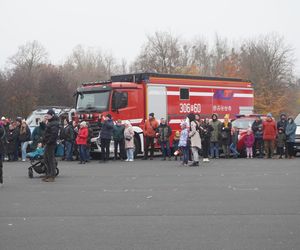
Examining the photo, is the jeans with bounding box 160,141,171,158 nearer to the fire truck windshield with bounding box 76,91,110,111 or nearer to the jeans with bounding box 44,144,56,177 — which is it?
the fire truck windshield with bounding box 76,91,110,111

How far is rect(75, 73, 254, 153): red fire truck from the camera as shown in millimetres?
24578

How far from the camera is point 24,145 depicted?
24750mm

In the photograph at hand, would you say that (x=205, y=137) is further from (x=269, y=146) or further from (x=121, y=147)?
(x=121, y=147)

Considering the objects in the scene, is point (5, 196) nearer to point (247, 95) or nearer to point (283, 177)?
point (283, 177)

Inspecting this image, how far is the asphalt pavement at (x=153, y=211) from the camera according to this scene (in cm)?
798

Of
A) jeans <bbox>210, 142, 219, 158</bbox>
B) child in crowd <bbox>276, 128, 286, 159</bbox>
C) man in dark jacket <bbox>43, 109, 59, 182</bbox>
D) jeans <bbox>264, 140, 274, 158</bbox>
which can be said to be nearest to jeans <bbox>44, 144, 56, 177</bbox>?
man in dark jacket <bbox>43, 109, 59, 182</bbox>

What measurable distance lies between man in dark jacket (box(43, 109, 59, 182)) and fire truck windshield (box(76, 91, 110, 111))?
333 inches

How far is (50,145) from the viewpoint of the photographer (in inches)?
629

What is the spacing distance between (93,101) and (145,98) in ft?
7.31

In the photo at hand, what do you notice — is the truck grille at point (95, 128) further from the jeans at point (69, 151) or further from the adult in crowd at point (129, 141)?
the adult in crowd at point (129, 141)

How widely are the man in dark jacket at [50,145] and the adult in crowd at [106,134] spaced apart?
6.68 metres

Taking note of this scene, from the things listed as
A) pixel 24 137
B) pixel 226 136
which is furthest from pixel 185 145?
pixel 24 137

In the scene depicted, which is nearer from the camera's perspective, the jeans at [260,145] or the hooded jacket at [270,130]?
the hooded jacket at [270,130]

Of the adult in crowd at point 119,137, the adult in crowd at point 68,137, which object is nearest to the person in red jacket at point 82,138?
the adult in crowd at point 68,137
